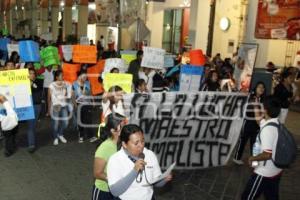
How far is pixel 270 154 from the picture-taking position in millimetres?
4711

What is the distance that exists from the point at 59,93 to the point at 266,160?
5.57m

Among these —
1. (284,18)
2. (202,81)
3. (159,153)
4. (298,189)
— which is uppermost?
(284,18)

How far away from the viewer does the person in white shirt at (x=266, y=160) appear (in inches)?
186

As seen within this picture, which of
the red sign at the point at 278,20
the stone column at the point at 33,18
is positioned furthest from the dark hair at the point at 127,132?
the stone column at the point at 33,18

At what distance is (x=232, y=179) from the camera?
7621mm

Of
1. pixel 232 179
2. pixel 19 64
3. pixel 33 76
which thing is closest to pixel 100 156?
pixel 232 179

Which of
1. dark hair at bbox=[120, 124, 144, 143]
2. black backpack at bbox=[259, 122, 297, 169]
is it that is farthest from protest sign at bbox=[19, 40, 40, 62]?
dark hair at bbox=[120, 124, 144, 143]

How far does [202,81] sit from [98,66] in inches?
104

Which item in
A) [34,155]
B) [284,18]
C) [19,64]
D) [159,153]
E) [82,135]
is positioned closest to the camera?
[159,153]

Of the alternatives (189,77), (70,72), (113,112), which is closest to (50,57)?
(70,72)

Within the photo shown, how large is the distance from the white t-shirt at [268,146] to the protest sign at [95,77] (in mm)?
6191

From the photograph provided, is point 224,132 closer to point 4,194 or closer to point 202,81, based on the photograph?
point 202,81

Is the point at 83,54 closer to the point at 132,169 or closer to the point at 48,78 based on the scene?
the point at 48,78

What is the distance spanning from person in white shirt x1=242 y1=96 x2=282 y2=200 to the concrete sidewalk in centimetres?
187
